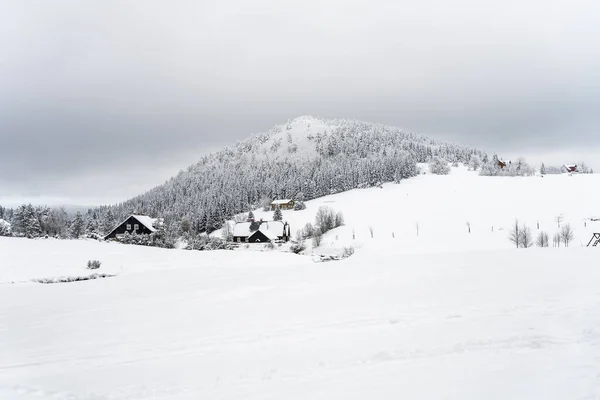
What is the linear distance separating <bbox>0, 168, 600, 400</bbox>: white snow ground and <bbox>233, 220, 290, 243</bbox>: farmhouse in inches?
2643

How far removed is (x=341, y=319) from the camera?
33.5ft

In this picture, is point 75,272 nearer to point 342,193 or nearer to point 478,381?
point 478,381

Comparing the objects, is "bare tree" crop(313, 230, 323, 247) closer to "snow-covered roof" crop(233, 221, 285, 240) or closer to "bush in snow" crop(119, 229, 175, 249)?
"snow-covered roof" crop(233, 221, 285, 240)

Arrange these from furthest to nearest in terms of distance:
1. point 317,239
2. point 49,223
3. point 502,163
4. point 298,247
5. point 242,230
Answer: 1. point 502,163
2. point 242,230
3. point 317,239
4. point 49,223
5. point 298,247

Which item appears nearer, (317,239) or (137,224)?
(137,224)

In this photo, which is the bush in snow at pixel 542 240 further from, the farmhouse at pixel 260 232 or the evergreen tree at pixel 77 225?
the evergreen tree at pixel 77 225

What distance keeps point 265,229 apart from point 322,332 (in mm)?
82775

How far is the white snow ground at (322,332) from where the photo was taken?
639 cm

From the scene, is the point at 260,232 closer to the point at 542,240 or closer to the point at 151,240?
the point at 151,240

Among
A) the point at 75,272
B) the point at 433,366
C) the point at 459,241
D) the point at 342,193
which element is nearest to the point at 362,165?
the point at 342,193

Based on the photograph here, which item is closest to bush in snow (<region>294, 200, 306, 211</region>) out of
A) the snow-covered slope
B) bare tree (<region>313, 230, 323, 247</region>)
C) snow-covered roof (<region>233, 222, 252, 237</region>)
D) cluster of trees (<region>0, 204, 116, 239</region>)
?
the snow-covered slope

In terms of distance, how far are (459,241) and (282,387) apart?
224 ft

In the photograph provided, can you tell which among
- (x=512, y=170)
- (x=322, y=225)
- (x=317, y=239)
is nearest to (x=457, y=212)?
(x=322, y=225)

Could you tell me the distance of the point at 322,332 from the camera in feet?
30.0
